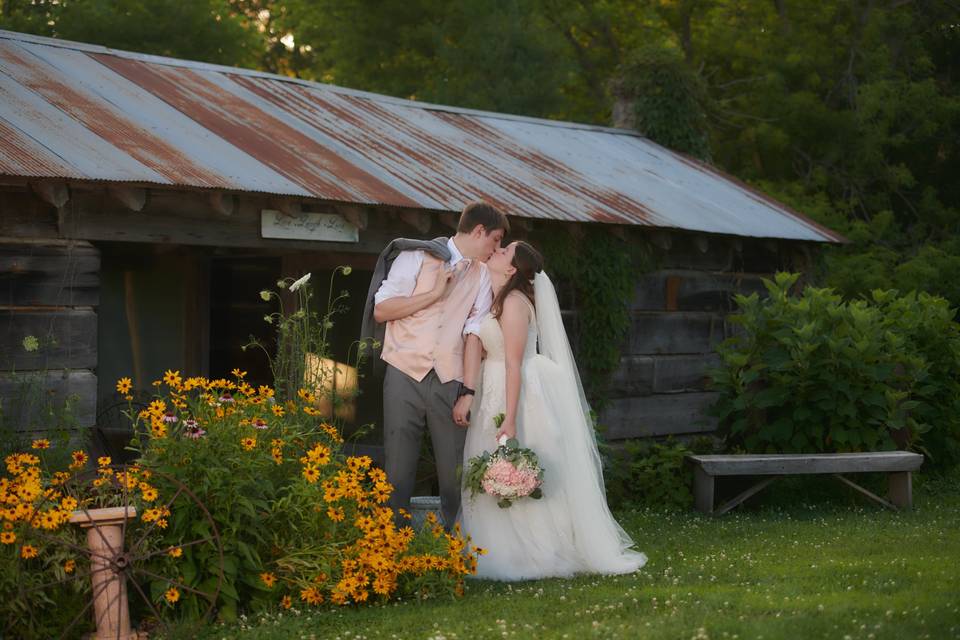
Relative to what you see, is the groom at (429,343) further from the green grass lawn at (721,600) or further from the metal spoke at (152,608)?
the metal spoke at (152,608)

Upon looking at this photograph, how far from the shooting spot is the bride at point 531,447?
267 inches

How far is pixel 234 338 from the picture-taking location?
1205 cm

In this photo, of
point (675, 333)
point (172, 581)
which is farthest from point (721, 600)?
point (675, 333)

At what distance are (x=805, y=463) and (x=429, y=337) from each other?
3.99 meters

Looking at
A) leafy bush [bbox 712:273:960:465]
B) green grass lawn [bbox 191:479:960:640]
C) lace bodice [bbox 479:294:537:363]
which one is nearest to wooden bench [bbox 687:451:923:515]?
leafy bush [bbox 712:273:960:465]

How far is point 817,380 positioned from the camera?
975 cm

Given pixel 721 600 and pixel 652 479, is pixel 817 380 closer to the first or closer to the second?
pixel 652 479

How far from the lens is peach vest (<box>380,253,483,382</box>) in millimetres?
6480

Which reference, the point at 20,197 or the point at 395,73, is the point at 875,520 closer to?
the point at 20,197

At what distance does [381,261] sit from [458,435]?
1047 millimetres

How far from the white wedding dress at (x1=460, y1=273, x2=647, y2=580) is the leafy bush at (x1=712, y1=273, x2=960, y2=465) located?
10.3 feet

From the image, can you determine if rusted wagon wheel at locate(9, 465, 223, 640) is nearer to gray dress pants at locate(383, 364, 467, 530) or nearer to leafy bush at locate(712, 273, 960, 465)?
gray dress pants at locate(383, 364, 467, 530)

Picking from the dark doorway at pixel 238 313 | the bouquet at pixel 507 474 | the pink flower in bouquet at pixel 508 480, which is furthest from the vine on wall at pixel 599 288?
the pink flower in bouquet at pixel 508 480

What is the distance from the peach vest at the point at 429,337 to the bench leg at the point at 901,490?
15.1 ft
